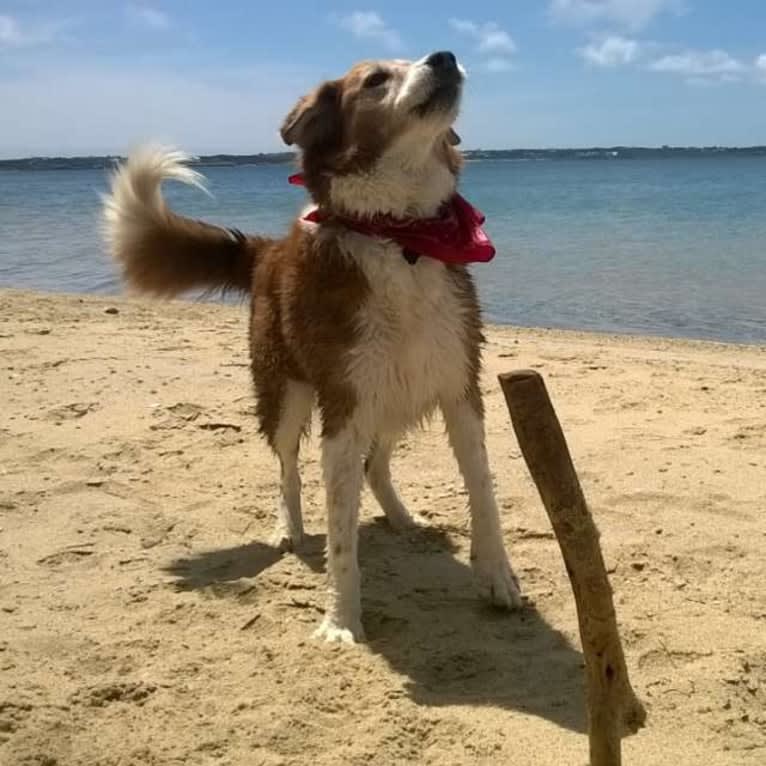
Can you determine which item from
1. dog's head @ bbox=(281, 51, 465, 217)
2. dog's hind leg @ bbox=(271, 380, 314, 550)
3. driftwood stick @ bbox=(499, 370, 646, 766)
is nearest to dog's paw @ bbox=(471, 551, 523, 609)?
dog's hind leg @ bbox=(271, 380, 314, 550)

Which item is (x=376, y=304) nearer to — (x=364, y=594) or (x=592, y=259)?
(x=364, y=594)

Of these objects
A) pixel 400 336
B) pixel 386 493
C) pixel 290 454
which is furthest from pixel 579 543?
pixel 386 493

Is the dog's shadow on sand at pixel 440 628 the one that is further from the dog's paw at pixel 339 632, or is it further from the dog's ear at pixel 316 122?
the dog's ear at pixel 316 122

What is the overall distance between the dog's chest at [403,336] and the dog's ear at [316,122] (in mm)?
458

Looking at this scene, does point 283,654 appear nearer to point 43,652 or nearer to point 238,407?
point 43,652

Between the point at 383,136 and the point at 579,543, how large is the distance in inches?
78.5

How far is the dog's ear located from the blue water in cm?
52

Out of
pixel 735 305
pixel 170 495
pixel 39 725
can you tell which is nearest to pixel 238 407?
pixel 170 495

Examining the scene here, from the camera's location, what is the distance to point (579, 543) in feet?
6.75

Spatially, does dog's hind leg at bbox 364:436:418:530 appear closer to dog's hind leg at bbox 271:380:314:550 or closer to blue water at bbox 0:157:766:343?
dog's hind leg at bbox 271:380:314:550

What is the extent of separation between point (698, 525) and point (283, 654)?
1.98 m

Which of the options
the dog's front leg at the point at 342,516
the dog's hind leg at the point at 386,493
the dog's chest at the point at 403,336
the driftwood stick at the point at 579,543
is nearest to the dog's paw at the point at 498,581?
the dog's front leg at the point at 342,516

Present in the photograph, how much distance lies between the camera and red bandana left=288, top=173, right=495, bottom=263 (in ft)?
11.7

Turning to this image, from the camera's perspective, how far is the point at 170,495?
16.3 ft
